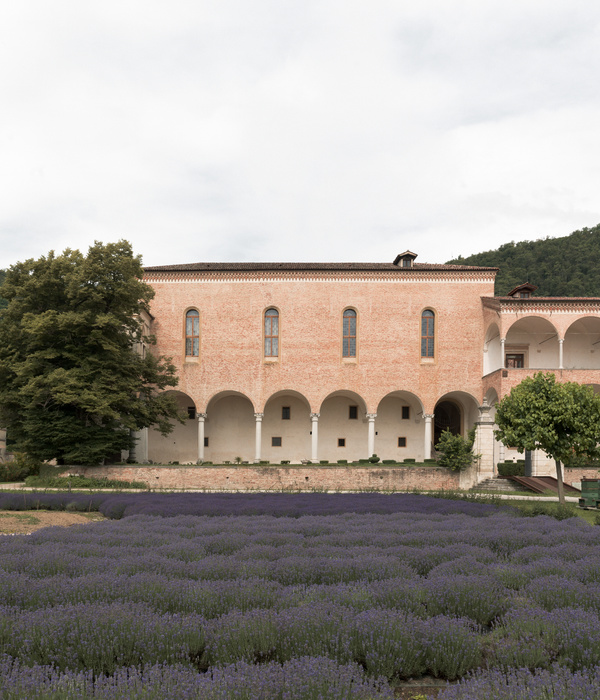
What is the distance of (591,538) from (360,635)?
256 inches

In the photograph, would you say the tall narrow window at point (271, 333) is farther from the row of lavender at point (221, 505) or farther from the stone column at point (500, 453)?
the row of lavender at point (221, 505)

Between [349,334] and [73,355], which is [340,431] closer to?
[349,334]

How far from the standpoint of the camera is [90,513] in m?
17.5

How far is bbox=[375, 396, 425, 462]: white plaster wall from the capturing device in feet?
125

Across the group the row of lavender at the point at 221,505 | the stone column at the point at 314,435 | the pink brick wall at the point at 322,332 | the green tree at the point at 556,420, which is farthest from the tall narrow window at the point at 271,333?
the row of lavender at the point at 221,505

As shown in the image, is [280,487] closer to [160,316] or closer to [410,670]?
[160,316]

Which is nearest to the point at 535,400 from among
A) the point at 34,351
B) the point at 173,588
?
the point at 173,588

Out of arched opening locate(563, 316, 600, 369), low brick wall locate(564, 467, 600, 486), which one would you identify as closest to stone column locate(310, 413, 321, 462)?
low brick wall locate(564, 467, 600, 486)

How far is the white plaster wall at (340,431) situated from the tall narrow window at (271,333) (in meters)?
5.08

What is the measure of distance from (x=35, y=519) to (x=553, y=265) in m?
51.4

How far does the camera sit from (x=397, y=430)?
38531mm

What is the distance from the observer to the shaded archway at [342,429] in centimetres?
3838

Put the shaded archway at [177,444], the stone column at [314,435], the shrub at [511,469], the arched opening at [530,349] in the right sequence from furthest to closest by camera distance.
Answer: the shaded archway at [177,444]
the arched opening at [530,349]
the stone column at [314,435]
the shrub at [511,469]

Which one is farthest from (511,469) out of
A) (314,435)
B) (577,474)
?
(314,435)
